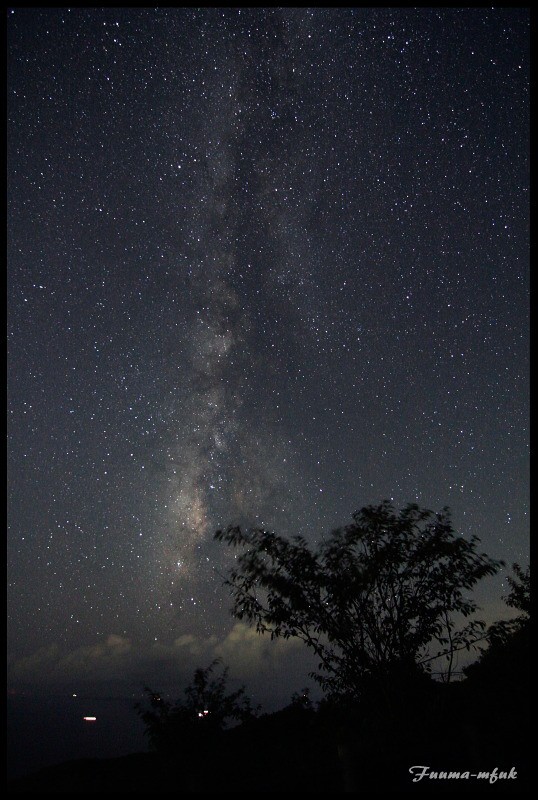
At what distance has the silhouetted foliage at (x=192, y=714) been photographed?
33.1 feet

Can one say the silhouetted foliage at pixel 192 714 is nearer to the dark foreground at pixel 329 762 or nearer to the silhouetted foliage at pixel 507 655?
the dark foreground at pixel 329 762

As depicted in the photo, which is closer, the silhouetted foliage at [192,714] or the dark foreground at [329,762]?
the dark foreground at [329,762]

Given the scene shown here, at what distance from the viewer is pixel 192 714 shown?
420 inches

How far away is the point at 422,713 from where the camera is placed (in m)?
7.85

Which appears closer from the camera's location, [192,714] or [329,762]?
[329,762]

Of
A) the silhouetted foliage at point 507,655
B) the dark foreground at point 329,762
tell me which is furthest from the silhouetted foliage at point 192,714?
the silhouetted foliage at point 507,655

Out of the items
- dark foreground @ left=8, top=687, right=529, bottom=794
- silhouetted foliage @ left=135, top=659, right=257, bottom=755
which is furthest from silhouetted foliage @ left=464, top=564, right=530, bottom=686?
silhouetted foliage @ left=135, top=659, right=257, bottom=755

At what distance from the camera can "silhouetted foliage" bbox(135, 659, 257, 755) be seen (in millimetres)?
10102

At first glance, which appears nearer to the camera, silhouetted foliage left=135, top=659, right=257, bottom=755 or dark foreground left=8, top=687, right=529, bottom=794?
dark foreground left=8, top=687, right=529, bottom=794

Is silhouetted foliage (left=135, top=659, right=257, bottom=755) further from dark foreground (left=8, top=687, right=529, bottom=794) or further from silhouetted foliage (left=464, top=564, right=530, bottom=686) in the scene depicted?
silhouetted foliage (left=464, top=564, right=530, bottom=686)
